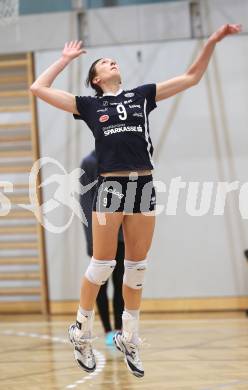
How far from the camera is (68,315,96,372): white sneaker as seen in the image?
4.88 metres

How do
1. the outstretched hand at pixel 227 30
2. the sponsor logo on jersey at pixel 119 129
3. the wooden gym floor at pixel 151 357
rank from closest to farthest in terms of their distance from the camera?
1. the outstretched hand at pixel 227 30
2. the sponsor logo on jersey at pixel 119 129
3. the wooden gym floor at pixel 151 357

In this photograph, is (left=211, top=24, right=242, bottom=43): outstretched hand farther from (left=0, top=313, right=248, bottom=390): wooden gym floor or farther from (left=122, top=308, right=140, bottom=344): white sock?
(left=0, top=313, right=248, bottom=390): wooden gym floor

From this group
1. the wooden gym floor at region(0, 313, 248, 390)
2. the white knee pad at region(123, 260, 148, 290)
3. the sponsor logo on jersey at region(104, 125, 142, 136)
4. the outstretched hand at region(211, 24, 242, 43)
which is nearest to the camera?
the outstretched hand at region(211, 24, 242, 43)

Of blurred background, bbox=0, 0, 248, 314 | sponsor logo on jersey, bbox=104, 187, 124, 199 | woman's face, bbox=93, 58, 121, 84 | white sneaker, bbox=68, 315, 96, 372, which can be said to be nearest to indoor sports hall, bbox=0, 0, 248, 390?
blurred background, bbox=0, 0, 248, 314

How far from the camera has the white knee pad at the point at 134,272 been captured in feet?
16.0

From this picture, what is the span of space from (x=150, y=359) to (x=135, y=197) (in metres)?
1.86

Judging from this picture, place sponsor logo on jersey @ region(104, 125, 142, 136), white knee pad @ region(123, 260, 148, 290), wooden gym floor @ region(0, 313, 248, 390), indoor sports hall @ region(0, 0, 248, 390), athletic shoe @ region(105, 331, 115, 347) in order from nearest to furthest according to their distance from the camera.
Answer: sponsor logo on jersey @ region(104, 125, 142, 136), white knee pad @ region(123, 260, 148, 290), wooden gym floor @ region(0, 313, 248, 390), athletic shoe @ region(105, 331, 115, 347), indoor sports hall @ region(0, 0, 248, 390)

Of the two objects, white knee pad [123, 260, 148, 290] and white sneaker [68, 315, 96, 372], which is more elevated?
white knee pad [123, 260, 148, 290]

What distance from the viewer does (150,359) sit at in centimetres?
607

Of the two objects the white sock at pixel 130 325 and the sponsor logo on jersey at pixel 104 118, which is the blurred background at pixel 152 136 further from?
the sponsor logo on jersey at pixel 104 118

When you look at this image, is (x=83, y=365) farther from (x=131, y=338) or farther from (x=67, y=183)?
(x=67, y=183)

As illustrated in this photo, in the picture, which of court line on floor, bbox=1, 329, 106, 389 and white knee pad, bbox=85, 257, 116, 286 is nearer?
white knee pad, bbox=85, 257, 116, 286

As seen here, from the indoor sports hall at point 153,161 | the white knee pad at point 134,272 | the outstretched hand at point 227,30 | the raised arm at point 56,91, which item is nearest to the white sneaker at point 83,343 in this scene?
Answer: the white knee pad at point 134,272

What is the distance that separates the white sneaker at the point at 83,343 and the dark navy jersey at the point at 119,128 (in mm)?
978
